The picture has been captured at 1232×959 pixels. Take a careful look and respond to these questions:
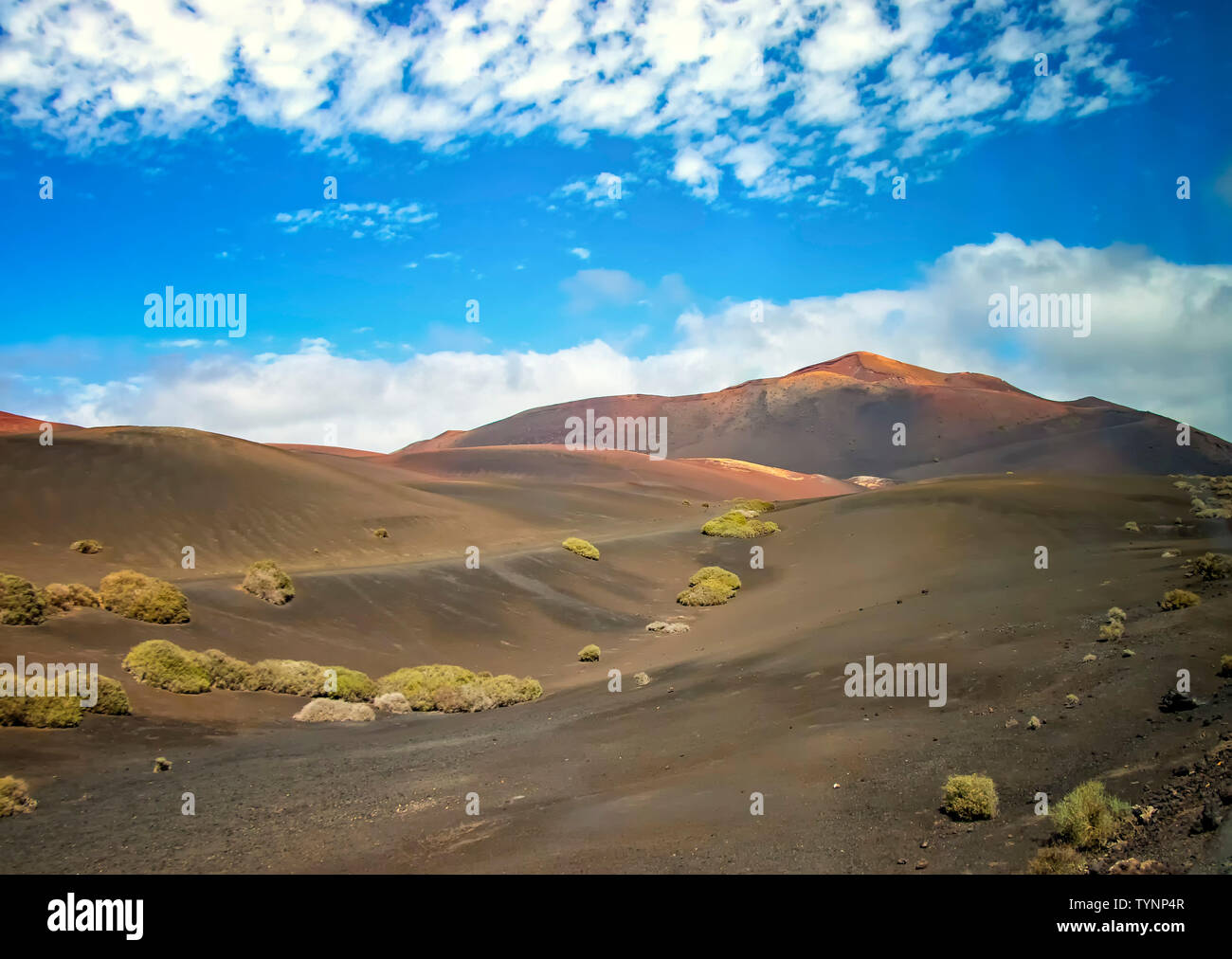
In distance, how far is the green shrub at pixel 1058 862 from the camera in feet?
17.6

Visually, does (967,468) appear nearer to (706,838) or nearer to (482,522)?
(482,522)

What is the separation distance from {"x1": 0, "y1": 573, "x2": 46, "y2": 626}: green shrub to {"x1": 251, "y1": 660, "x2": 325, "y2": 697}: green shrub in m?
4.01

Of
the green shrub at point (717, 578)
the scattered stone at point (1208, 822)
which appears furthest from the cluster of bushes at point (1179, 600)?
the green shrub at point (717, 578)

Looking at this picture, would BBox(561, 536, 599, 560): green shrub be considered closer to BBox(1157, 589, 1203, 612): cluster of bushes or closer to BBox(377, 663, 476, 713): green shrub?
BBox(377, 663, 476, 713): green shrub

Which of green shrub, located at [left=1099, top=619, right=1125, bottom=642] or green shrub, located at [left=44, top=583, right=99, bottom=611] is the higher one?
green shrub, located at [left=44, top=583, right=99, bottom=611]

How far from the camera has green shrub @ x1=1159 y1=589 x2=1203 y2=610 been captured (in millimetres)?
→ 12570

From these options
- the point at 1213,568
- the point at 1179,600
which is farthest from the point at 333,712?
the point at 1213,568

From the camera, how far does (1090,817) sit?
19.3 ft

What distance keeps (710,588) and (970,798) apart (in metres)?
21.0

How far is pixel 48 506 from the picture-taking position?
28875mm

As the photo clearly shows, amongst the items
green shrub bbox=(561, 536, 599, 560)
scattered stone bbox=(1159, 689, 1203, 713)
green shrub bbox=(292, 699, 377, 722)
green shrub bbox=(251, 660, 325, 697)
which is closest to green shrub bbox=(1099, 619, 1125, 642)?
scattered stone bbox=(1159, 689, 1203, 713)
